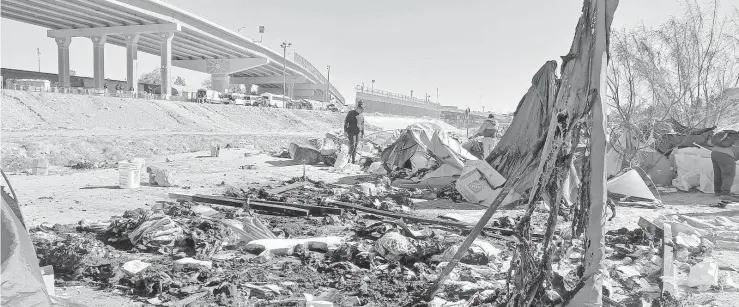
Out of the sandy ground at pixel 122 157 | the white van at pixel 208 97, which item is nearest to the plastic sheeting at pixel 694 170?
the sandy ground at pixel 122 157

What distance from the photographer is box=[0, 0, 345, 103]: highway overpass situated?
3594cm

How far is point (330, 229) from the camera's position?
6012mm

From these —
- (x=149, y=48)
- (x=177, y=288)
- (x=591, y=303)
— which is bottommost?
(x=177, y=288)

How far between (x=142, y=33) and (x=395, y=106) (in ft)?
137

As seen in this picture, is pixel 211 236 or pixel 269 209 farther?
pixel 269 209

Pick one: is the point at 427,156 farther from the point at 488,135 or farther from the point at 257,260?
the point at 257,260

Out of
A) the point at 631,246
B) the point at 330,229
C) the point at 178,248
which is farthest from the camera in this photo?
the point at 330,229

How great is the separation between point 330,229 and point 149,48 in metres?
54.0

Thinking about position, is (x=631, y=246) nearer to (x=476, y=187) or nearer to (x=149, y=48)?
(x=476, y=187)

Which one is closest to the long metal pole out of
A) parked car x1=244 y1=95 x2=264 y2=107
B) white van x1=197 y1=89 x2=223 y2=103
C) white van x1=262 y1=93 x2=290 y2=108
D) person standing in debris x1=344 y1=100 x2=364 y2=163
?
person standing in debris x1=344 y1=100 x2=364 y2=163

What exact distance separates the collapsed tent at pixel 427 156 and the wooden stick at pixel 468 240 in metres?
6.05

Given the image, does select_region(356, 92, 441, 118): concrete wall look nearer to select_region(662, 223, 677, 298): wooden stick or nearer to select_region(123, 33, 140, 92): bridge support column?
select_region(123, 33, 140, 92): bridge support column

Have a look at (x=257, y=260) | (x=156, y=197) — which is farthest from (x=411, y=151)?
(x=257, y=260)

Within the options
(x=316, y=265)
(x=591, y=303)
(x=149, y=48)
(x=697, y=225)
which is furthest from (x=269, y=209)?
(x=149, y=48)
